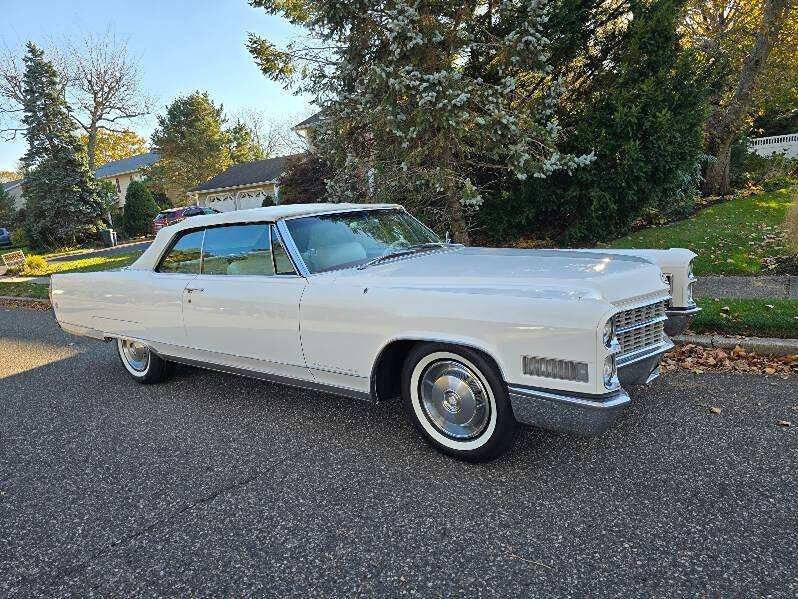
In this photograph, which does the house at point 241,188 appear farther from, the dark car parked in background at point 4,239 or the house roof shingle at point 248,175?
the dark car parked in background at point 4,239

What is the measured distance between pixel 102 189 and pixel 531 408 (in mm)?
33545

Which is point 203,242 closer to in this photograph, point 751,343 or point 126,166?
point 751,343

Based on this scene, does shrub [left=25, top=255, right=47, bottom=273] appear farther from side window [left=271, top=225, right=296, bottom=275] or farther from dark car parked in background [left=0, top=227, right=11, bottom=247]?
dark car parked in background [left=0, top=227, right=11, bottom=247]

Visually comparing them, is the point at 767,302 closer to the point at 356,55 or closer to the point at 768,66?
the point at 356,55

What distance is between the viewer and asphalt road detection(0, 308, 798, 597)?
7.66 feet

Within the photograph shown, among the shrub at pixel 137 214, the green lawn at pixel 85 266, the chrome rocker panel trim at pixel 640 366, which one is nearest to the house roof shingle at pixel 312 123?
the green lawn at pixel 85 266

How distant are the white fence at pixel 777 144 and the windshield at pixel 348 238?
962 inches

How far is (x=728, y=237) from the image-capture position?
31.4 ft

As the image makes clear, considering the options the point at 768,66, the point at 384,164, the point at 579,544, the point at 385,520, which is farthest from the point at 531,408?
the point at 768,66

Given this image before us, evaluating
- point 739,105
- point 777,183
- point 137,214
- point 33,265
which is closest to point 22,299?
point 33,265

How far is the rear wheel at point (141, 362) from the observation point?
5203mm

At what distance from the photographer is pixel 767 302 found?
18.8 feet

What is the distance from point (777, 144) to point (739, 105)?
449 inches

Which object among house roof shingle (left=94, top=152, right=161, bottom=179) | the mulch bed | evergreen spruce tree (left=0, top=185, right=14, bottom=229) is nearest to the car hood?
the mulch bed
